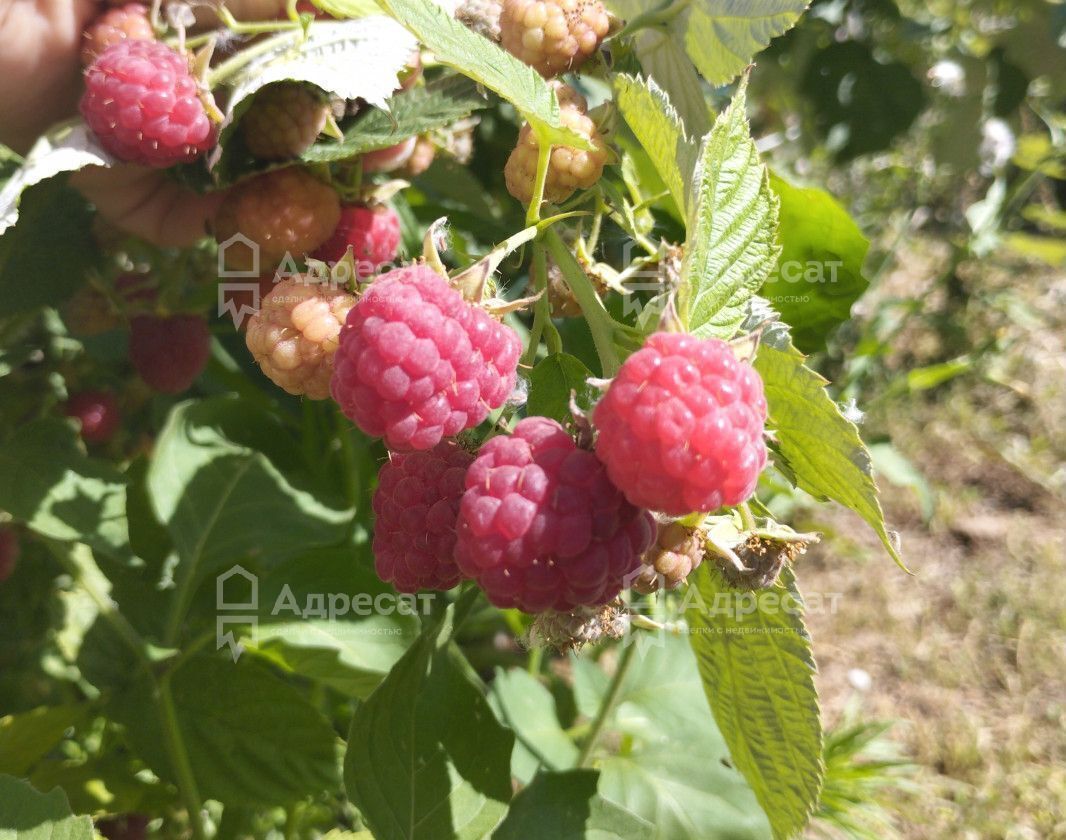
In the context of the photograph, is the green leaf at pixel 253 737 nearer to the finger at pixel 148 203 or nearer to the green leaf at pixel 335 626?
the green leaf at pixel 335 626

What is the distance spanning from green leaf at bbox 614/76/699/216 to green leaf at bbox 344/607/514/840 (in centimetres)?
34

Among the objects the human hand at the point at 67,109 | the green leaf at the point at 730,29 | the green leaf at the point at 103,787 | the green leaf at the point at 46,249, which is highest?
the green leaf at the point at 730,29

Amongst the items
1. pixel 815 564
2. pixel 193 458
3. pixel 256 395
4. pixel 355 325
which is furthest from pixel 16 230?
pixel 815 564

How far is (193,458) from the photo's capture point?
2.91 feet

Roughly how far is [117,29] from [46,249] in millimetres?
226

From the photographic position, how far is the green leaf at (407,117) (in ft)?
2.10

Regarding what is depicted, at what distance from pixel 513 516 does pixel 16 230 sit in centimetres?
58

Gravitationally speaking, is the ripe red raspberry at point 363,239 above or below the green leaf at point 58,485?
above

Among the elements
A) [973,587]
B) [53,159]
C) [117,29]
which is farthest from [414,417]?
[973,587]

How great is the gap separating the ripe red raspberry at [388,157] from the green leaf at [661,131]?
0.25 m

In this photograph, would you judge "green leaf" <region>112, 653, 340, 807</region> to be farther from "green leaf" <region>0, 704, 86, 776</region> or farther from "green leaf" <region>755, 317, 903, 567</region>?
"green leaf" <region>755, 317, 903, 567</region>

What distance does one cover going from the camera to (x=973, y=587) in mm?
1892

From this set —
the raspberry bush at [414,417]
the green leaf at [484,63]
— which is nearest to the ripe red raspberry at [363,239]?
the raspberry bush at [414,417]

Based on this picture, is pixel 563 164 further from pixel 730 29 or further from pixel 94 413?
pixel 94 413
